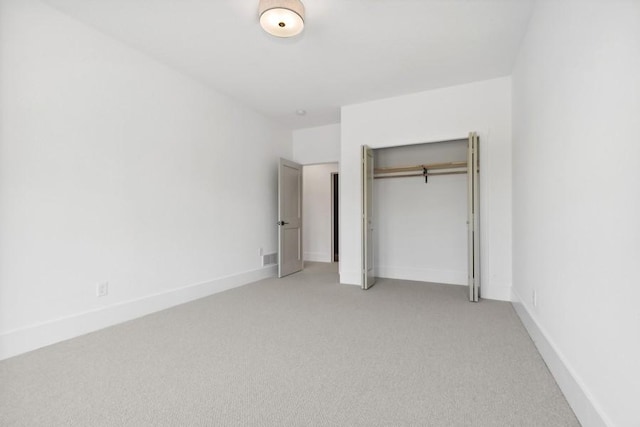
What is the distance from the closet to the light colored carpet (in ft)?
4.49

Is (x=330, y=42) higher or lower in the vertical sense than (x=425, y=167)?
higher

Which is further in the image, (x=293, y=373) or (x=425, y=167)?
(x=425, y=167)

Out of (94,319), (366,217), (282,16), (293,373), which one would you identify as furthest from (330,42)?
(94,319)

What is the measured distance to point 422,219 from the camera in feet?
15.5

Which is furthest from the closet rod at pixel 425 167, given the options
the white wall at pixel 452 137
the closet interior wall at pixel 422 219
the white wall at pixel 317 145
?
the white wall at pixel 317 145

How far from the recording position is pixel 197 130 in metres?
3.87

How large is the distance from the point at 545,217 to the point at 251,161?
393cm

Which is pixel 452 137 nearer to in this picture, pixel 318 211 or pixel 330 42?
pixel 330 42

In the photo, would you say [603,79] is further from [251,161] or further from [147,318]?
[251,161]

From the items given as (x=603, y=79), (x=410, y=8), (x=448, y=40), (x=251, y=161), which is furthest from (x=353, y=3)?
(x=251, y=161)

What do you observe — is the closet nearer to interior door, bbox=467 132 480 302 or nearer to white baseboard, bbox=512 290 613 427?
interior door, bbox=467 132 480 302

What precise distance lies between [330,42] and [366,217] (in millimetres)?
2241

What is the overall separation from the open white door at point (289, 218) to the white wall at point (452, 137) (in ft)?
3.55

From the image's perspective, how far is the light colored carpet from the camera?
5.02 ft
